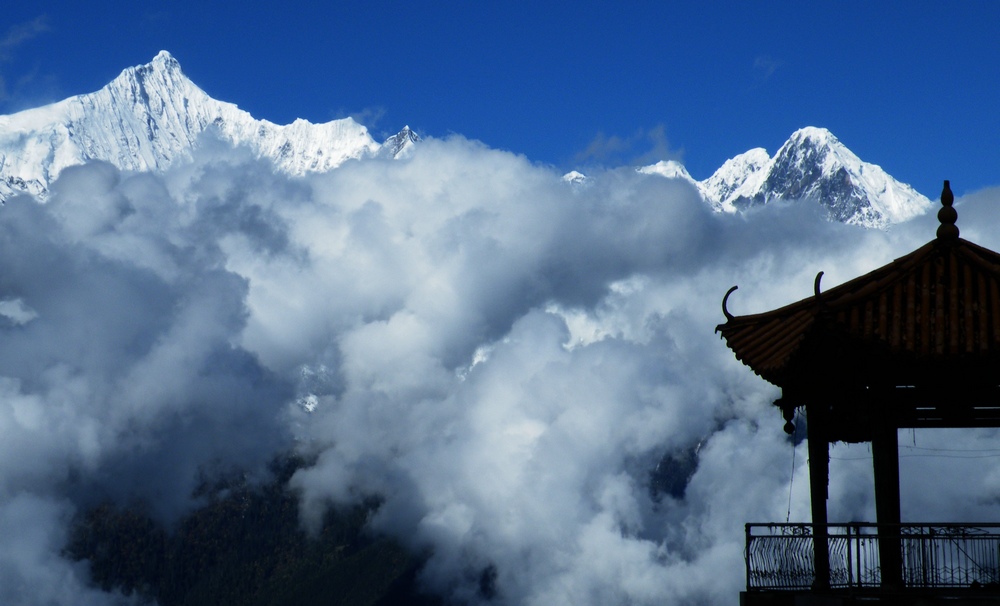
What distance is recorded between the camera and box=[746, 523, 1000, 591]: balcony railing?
24.8 meters

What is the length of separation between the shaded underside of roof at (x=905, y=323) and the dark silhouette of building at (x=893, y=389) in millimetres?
→ 28

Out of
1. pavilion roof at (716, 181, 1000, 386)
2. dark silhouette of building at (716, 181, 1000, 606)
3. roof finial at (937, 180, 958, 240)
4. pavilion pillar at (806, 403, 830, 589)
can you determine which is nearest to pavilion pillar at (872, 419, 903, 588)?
dark silhouette of building at (716, 181, 1000, 606)

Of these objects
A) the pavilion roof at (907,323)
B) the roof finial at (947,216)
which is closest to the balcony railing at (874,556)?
the pavilion roof at (907,323)

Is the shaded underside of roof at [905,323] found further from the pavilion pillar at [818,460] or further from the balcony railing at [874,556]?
the balcony railing at [874,556]

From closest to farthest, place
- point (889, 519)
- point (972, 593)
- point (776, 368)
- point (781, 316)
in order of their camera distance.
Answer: point (972, 593) → point (889, 519) → point (776, 368) → point (781, 316)

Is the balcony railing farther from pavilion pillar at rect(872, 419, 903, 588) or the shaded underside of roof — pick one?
the shaded underside of roof

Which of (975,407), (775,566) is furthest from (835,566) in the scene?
(975,407)

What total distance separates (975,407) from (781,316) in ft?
16.5

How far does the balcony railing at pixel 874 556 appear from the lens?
24.8 m

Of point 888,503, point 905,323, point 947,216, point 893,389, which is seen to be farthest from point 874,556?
point 947,216

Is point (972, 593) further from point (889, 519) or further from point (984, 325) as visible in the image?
point (984, 325)

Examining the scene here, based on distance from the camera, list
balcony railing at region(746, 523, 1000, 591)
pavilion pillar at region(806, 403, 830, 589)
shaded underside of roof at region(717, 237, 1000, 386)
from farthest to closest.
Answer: pavilion pillar at region(806, 403, 830, 589) < shaded underside of roof at region(717, 237, 1000, 386) < balcony railing at region(746, 523, 1000, 591)

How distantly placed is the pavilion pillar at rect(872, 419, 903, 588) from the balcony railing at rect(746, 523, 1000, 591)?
81mm

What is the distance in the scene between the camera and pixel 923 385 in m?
27.3
